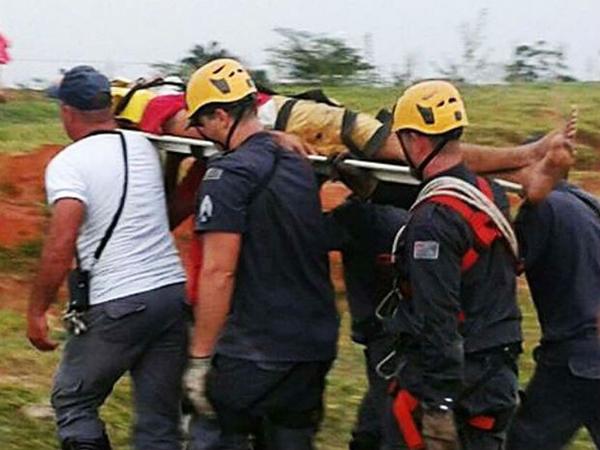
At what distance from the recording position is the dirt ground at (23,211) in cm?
1071

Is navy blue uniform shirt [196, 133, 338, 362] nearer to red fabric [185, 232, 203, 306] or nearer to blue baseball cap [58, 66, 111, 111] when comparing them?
red fabric [185, 232, 203, 306]

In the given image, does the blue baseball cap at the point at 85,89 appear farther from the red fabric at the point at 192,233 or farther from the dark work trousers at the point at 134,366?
the dark work trousers at the point at 134,366

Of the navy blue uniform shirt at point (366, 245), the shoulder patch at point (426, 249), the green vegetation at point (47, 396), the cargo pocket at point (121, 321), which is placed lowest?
the green vegetation at point (47, 396)

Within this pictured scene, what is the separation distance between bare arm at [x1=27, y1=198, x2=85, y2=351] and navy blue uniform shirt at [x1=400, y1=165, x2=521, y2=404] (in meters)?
1.29

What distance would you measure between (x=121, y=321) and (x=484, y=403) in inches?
57.6

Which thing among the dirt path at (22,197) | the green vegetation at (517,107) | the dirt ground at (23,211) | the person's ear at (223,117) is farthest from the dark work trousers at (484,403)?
the green vegetation at (517,107)

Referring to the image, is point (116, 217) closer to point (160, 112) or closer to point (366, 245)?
point (160, 112)

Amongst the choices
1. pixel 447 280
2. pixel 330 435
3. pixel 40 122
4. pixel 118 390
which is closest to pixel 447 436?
pixel 447 280

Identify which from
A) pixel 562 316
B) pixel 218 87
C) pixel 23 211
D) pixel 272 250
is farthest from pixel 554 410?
pixel 23 211

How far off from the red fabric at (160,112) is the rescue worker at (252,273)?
1.46 ft

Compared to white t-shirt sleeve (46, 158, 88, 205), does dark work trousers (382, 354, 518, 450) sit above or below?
below

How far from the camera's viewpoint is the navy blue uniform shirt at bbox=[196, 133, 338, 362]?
18.7 ft

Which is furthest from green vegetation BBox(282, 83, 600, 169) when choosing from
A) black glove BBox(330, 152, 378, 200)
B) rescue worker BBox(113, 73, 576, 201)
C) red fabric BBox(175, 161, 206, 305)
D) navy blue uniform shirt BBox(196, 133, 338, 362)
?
navy blue uniform shirt BBox(196, 133, 338, 362)

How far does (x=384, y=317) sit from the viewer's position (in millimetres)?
5840
